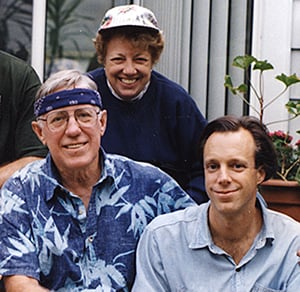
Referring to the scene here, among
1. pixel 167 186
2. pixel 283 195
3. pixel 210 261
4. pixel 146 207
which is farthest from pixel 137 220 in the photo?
pixel 283 195

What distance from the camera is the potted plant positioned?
349 centimetres

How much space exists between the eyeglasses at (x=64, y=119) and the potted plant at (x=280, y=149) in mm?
1012

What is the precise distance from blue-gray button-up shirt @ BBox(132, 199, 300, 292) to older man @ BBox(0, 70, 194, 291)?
0.43 ft

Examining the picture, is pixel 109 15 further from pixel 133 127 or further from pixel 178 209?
pixel 178 209

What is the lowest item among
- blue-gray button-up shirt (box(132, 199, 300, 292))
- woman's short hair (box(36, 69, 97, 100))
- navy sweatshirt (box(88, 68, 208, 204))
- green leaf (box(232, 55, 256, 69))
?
blue-gray button-up shirt (box(132, 199, 300, 292))

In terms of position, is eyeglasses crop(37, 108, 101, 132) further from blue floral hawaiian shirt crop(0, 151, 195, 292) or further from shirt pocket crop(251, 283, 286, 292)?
shirt pocket crop(251, 283, 286, 292)

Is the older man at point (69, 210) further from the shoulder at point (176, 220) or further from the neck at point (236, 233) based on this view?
the neck at point (236, 233)

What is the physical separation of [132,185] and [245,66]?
3.52 feet

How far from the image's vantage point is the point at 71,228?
2.68m

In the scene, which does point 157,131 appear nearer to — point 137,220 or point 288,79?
point 137,220

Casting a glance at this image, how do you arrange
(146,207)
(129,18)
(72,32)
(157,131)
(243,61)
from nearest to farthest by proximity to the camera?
1. (146,207)
2. (129,18)
3. (157,131)
4. (243,61)
5. (72,32)

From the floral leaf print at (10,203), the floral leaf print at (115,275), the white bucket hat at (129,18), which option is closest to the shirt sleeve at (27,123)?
the white bucket hat at (129,18)

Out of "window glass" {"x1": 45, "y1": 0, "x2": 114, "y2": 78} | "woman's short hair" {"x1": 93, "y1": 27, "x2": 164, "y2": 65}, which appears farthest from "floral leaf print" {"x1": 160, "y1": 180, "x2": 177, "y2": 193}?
"window glass" {"x1": 45, "y1": 0, "x2": 114, "y2": 78}

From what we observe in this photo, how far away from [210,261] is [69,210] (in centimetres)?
49
